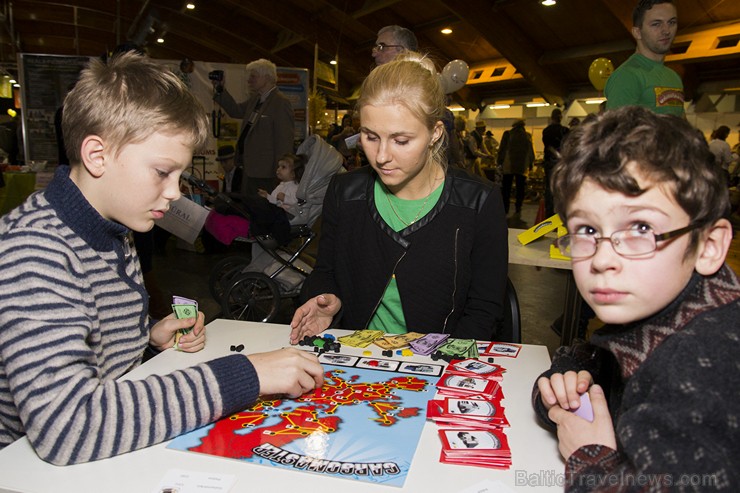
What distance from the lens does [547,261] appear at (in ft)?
8.25

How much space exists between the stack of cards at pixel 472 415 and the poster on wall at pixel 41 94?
715 cm

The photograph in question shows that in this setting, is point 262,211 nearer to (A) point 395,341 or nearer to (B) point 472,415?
(A) point 395,341

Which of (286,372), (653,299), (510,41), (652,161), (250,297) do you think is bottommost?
(250,297)

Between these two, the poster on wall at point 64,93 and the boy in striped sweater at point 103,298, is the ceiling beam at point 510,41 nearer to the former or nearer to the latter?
the poster on wall at point 64,93

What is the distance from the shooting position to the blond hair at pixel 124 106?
44.8 inches

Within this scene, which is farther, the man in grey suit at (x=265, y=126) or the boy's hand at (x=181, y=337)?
the man in grey suit at (x=265, y=126)

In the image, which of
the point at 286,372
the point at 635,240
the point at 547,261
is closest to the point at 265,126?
the point at 547,261

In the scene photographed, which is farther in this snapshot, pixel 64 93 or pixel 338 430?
pixel 64 93

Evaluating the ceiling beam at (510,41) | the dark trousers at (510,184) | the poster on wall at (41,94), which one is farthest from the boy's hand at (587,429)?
the ceiling beam at (510,41)

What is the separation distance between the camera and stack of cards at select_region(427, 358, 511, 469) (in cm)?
97

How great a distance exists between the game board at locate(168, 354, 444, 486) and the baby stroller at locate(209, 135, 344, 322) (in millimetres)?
2848

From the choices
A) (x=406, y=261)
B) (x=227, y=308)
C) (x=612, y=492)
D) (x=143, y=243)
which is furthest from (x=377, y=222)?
(x=227, y=308)

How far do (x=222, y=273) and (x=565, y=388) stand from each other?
3.86 m

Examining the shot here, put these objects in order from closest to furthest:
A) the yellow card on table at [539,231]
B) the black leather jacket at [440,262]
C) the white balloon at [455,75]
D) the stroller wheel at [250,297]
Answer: the black leather jacket at [440,262], the yellow card on table at [539,231], the stroller wheel at [250,297], the white balloon at [455,75]
